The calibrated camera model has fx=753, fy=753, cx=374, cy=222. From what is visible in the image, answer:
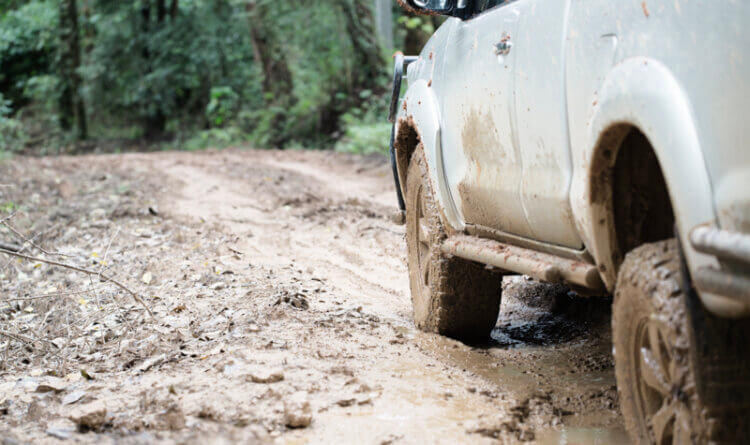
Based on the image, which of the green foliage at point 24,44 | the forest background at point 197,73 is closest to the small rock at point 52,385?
the forest background at point 197,73

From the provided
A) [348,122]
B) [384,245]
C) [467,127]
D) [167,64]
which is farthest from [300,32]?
[467,127]

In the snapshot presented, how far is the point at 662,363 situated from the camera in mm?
2129

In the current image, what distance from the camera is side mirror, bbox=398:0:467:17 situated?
12.5 feet

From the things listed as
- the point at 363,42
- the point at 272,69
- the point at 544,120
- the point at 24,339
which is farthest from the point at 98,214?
the point at 272,69

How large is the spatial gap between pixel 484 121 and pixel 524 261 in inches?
26.0

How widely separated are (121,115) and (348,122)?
1395cm

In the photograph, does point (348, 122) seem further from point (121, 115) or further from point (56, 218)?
point (121, 115)

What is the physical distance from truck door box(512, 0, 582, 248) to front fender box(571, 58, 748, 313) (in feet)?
0.54

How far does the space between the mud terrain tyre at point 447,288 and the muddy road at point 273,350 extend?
106 millimetres

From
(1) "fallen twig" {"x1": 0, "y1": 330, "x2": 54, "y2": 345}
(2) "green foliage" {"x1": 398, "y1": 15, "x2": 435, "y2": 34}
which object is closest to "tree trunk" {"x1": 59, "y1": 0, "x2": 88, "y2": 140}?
(2) "green foliage" {"x1": 398, "y1": 15, "x2": 435, "y2": 34}

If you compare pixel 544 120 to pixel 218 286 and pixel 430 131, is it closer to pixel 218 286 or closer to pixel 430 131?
pixel 430 131

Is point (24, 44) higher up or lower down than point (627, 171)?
lower down

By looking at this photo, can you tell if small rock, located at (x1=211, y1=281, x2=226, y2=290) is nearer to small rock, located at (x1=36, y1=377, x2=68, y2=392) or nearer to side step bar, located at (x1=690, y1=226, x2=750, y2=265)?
small rock, located at (x1=36, y1=377, x2=68, y2=392)

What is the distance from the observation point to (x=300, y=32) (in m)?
21.4
